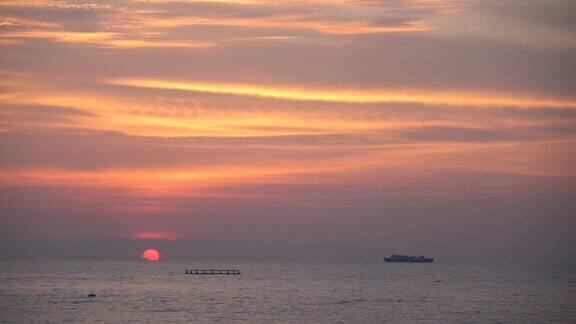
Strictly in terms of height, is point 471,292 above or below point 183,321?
above

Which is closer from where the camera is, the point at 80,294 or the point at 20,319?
the point at 20,319

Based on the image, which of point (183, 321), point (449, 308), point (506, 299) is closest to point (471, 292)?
point (506, 299)

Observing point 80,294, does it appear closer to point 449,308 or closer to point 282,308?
point 282,308

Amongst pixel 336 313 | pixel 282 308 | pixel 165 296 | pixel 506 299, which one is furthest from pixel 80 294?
pixel 506 299

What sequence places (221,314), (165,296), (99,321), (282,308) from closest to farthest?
1. (99,321)
2. (221,314)
3. (282,308)
4. (165,296)

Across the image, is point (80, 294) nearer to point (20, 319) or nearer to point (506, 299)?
point (20, 319)

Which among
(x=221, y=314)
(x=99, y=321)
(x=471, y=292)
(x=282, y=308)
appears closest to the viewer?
(x=99, y=321)

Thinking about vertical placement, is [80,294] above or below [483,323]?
above

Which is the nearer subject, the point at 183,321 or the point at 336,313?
the point at 183,321

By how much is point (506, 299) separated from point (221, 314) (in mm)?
60698

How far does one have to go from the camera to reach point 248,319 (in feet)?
355

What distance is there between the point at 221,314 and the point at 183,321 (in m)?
9.45

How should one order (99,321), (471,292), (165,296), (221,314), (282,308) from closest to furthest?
(99,321) < (221,314) < (282,308) < (165,296) < (471,292)

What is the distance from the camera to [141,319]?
355ft
